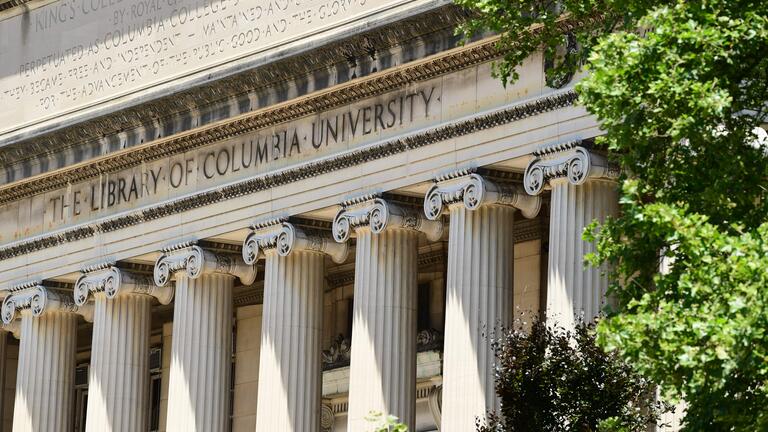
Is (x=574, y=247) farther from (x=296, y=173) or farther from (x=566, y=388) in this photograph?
(x=296, y=173)

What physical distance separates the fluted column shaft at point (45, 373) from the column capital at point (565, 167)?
52.5 ft

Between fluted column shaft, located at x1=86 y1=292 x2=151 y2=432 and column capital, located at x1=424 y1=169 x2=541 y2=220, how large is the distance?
10428mm

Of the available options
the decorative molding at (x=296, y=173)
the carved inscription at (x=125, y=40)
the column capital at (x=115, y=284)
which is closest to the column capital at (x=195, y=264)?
the decorative molding at (x=296, y=173)

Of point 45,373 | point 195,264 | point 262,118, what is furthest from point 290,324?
point 45,373

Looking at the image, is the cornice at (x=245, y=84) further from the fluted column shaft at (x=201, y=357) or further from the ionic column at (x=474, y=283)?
the fluted column shaft at (x=201, y=357)

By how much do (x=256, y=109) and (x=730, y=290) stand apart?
23.9 metres

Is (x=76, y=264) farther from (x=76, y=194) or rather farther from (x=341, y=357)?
(x=341, y=357)

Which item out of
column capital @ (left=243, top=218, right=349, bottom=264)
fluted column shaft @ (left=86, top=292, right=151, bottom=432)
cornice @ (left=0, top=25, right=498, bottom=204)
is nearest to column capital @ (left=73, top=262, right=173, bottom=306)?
fluted column shaft @ (left=86, top=292, right=151, bottom=432)

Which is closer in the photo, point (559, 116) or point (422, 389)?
point (559, 116)

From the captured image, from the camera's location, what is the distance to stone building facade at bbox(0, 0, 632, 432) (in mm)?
48250

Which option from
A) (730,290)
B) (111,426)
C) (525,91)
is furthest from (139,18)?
(730,290)

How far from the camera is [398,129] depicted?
5028 cm

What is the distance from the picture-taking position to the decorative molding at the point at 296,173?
47406 millimetres

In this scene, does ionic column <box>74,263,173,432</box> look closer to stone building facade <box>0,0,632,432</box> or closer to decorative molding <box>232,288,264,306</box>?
stone building facade <box>0,0,632,432</box>
